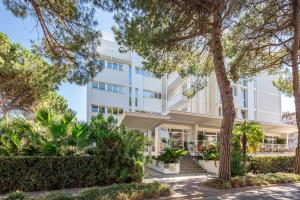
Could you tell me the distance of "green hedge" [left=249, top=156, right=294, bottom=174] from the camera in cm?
1947

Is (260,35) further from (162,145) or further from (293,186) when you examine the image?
(162,145)

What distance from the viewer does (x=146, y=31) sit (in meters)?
13.1

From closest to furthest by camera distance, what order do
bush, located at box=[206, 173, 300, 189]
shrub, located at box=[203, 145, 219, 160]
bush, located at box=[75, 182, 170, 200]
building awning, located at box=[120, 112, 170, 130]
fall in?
bush, located at box=[75, 182, 170, 200] → bush, located at box=[206, 173, 300, 189] → shrub, located at box=[203, 145, 219, 160] → building awning, located at box=[120, 112, 170, 130]

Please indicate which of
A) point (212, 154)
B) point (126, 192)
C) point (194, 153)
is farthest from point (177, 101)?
point (126, 192)

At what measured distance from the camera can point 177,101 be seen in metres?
36.2

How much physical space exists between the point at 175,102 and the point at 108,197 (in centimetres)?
2809

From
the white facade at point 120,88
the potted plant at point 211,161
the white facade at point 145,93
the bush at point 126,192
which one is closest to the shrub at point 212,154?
the potted plant at point 211,161

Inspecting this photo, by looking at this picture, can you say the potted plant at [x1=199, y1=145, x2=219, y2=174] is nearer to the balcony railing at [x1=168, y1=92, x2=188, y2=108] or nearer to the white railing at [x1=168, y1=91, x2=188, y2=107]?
the balcony railing at [x1=168, y1=92, x2=188, y2=108]

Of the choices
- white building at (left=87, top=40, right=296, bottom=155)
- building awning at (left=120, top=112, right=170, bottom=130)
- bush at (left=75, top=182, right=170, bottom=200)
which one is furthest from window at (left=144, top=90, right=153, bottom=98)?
bush at (left=75, top=182, right=170, bottom=200)

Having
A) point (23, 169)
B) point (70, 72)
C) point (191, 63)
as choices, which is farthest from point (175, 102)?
point (23, 169)

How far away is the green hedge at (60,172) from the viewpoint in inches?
456

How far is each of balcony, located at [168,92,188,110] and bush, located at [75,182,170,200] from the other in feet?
75.1

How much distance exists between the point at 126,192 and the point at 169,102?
29.9 m

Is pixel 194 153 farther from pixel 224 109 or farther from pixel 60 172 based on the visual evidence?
pixel 60 172
